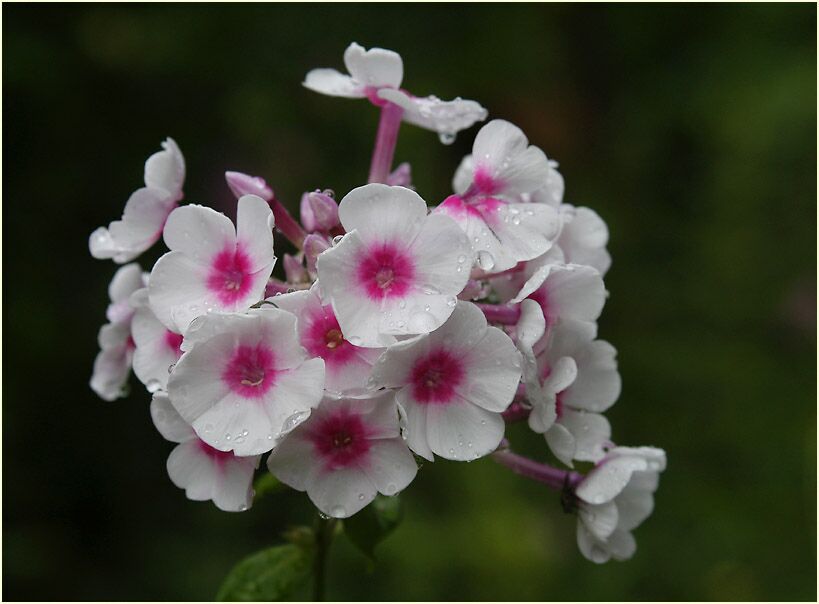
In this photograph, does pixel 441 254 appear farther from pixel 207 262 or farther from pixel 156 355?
pixel 156 355

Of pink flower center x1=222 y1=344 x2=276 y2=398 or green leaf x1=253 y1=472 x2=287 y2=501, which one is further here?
green leaf x1=253 y1=472 x2=287 y2=501

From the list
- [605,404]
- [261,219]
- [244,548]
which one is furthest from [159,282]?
[244,548]

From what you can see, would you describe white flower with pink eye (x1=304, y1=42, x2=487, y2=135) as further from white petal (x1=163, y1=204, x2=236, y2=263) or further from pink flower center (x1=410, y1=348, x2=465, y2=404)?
pink flower center (x1=410, y1=348, x2=465, y2=404)

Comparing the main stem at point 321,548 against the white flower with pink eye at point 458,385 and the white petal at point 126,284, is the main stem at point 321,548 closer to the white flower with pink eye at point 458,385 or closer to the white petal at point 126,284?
the white flower with pink eye at point 458,385

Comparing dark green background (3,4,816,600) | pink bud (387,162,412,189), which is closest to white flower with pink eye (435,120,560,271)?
pink bud (387,162,412,189)

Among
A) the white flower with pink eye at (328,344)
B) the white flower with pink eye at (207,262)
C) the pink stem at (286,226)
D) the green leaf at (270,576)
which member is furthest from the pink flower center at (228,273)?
the green leaf at (270,576)

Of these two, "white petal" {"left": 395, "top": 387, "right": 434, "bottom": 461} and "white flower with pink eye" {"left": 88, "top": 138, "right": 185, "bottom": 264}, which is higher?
"white flower with pink eye" {"left": 88, "top": 138, "right": 185, "bottom": 264}

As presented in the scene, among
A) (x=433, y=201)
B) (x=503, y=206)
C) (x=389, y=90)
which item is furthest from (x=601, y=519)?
(x=433, y=201)

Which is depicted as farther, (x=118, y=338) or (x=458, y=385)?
(x=118, y=338)
